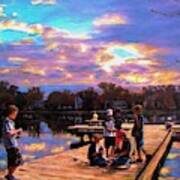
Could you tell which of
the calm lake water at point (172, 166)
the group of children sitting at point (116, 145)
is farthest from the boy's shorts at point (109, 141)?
the calm lake water at point (172, 166)

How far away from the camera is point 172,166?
25203 millimetres

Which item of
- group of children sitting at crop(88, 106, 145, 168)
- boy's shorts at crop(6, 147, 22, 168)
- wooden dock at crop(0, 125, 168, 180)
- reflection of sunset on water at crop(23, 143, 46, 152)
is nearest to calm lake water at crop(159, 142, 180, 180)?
group of children sitting at crop(88, 106, 145, 168)

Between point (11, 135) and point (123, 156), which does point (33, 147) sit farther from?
point (11, 135)

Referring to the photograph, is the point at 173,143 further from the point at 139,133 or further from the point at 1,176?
the point at 1,176

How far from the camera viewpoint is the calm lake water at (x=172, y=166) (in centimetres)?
2202

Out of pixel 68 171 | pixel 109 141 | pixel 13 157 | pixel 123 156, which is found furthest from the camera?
pixel 109 141

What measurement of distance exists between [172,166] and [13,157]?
13.3 metres

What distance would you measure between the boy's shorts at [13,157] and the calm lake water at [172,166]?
368 inches

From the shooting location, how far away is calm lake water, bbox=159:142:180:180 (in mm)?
22019

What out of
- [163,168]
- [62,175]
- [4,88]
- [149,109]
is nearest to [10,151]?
[62,175]

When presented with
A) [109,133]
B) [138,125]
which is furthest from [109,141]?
[138,125]

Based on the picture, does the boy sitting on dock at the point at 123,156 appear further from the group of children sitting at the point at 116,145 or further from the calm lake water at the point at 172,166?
the calm lake water at the point at 172,166

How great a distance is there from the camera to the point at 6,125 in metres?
12.8

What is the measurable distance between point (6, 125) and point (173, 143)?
83.2ft
